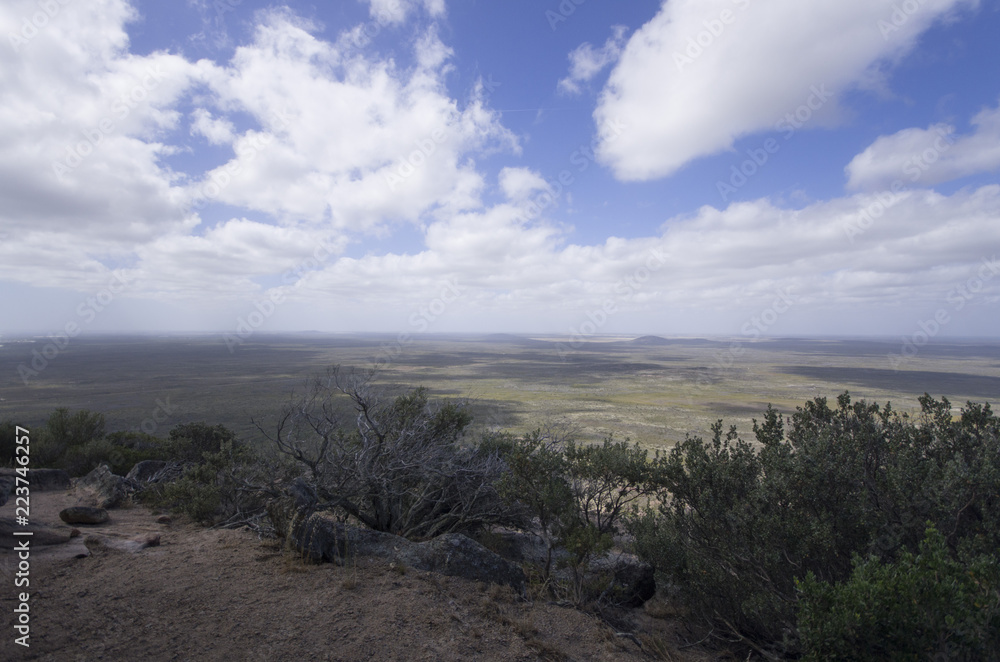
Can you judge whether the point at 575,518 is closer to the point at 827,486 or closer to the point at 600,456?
the point at 600,456

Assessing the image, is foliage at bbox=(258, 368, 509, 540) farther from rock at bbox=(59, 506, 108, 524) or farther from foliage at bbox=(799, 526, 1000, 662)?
foliage at bbox=(799, 526, 1000, 662)

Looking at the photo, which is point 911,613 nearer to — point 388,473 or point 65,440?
point 388,473

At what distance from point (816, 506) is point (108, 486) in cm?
1406

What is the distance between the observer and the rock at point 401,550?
5.96 metres

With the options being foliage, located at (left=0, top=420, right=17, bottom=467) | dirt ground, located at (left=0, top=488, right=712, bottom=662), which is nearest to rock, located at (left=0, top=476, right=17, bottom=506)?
dirt ground, located at (left=0, top=488, right=712, bottom=662)

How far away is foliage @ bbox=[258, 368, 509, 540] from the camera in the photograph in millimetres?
7066

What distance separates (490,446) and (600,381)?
54825 millimetres

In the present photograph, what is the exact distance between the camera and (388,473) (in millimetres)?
7520

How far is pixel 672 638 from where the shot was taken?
6.42 metres

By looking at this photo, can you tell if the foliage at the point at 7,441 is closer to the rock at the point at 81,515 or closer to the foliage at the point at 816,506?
the rock at the point at 81,515

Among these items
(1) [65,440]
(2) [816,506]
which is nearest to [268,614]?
(2) [816,506]

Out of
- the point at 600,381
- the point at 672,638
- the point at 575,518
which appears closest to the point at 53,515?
the point at 575,518

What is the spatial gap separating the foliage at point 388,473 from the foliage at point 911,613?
499 cm

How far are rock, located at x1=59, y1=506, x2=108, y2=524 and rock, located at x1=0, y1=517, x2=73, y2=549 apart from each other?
171 cm
